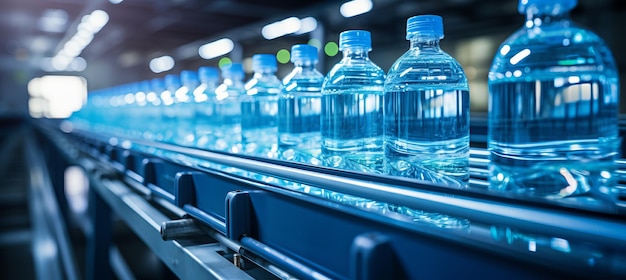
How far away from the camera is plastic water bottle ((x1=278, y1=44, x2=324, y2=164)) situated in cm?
115

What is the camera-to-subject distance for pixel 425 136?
0.90 meters

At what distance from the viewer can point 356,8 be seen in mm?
5312

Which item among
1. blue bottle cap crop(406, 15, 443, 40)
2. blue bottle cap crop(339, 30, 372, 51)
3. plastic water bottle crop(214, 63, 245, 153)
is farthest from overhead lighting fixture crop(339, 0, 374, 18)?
blue bottle cap crop(406, 15, 443, 40)

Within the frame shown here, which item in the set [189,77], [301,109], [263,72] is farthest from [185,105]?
[301,109]

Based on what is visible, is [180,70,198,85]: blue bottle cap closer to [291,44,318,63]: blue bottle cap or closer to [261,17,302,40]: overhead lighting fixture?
[291,44,318,63]: blue bottle cap

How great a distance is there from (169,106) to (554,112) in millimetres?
2171

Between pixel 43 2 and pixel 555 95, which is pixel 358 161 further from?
pixel 43 2

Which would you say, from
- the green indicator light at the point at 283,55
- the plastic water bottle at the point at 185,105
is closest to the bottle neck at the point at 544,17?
the plastic water bottle at the point at 185,105

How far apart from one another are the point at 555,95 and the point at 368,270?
1.34ft

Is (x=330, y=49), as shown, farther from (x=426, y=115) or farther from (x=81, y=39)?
(x=426, y=115)

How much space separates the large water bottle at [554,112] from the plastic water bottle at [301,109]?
1.70 feet

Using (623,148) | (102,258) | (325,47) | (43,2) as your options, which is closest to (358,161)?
(623,148)

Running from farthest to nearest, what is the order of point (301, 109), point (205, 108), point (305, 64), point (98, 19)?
point (98, 19), point (205, 108), point (301, 109), point (305, 64)

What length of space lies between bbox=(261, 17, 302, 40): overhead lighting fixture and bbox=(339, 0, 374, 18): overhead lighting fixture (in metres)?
0.67
